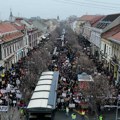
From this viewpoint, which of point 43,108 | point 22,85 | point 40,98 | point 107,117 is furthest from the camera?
point 22,85

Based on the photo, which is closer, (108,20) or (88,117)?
(88,117)

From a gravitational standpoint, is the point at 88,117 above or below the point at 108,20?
below

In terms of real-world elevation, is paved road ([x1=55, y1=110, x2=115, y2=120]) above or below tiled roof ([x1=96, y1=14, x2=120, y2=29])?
below

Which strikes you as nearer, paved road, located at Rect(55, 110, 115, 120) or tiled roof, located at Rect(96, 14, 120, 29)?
paved road, located at Rect(55, 110, 115, 120)

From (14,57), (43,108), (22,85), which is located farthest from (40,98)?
(14,57)

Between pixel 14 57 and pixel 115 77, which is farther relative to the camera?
pixel 14 57

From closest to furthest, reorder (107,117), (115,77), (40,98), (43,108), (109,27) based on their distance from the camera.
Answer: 1. (43,108)
2. (40,98)
3. (107,117)
4. (115,77)
5. (109,27)

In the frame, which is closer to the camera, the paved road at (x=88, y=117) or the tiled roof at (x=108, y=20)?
the paved road at (x=88, y=117)

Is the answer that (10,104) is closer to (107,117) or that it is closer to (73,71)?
(107,117)

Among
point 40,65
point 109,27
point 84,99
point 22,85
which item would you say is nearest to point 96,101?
point 84,99

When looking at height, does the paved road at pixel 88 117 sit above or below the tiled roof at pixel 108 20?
below

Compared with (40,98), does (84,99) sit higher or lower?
lower
